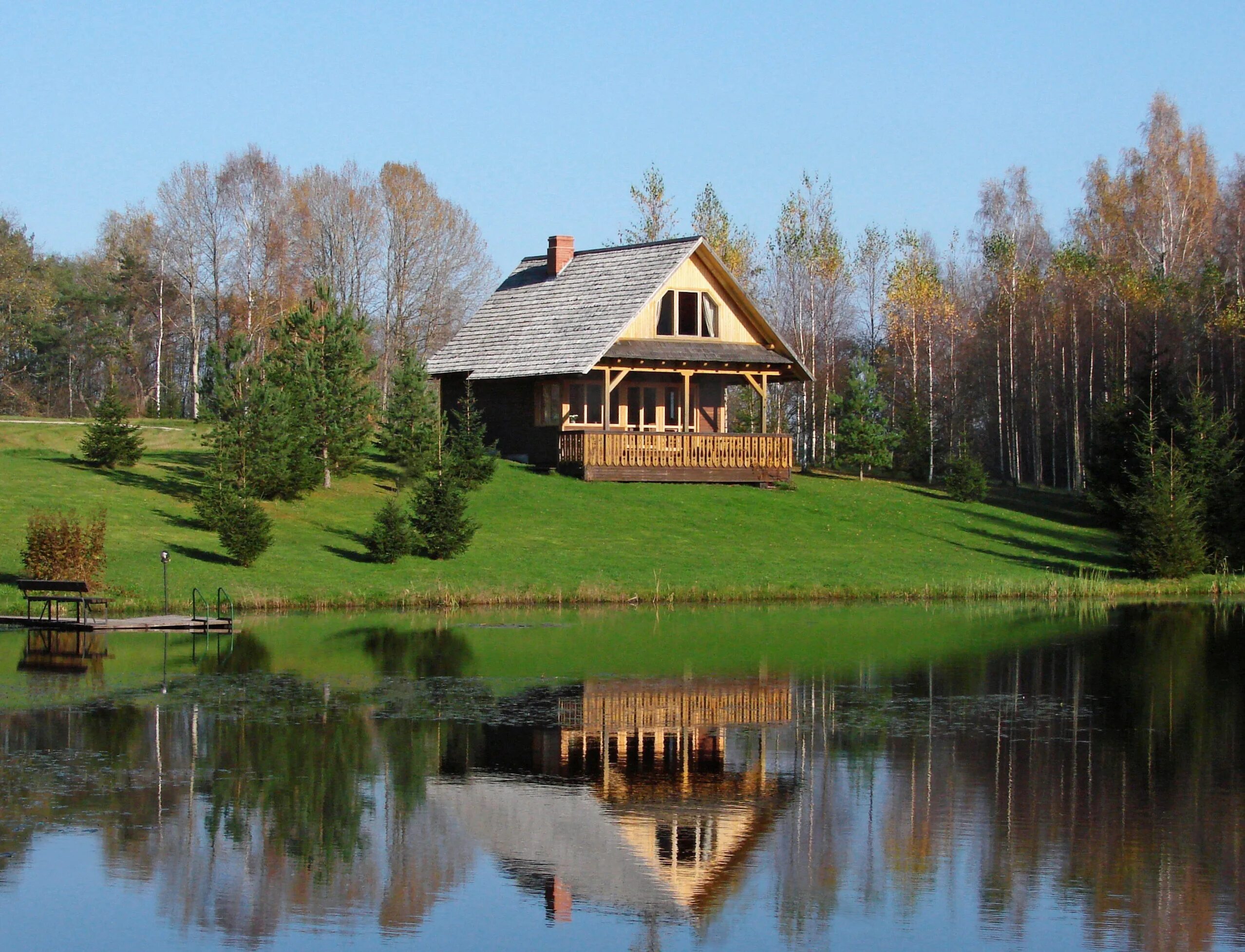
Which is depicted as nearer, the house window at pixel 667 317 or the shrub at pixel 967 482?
the house window at pixel 667 317

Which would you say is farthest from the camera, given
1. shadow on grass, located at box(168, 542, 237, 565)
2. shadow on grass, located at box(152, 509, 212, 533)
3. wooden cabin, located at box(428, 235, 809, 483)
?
wooden cabin, located at box(428, 235, 809, 483)

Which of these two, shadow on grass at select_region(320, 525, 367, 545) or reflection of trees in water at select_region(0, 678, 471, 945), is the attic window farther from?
reflection of trees in water at select_region(0, 678, 471, 945)

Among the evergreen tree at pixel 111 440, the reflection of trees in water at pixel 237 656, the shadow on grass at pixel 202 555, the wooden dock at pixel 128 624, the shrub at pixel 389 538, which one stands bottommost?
the reflection of trees in water at pixel 237 656

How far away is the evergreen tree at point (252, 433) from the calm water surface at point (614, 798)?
10804 mm

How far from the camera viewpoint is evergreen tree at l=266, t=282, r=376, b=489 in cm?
4256

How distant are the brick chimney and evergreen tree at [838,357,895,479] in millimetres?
Result: 11485

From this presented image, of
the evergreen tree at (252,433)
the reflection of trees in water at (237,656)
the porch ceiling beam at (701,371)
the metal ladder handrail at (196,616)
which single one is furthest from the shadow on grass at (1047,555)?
the reflection of trees in water at (237,656)

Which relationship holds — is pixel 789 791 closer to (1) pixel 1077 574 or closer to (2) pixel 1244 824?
(2) pixel 1244 824

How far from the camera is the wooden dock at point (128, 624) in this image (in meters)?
28.6

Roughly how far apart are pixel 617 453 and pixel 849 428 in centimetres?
1141

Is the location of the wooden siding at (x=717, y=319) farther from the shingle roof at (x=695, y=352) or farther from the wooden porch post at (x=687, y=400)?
the wooden porch post at (x=687, y=400)

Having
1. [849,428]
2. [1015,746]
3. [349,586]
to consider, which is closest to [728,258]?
[849,428]

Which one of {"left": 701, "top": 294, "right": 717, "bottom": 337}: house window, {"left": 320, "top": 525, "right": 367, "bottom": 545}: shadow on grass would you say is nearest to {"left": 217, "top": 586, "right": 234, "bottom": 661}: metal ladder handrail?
{"left": 320, "top": 525, "right": 367, "bottom": 545}: shadow on grass

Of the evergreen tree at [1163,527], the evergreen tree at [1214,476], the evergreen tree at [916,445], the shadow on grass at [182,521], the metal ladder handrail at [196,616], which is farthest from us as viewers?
the evergreen tree at [916,445]
